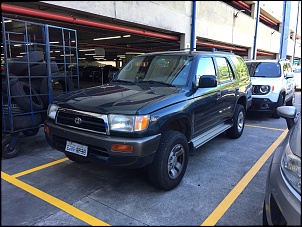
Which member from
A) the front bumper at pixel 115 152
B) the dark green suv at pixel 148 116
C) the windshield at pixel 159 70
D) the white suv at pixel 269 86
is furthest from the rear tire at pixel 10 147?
the white suv at pixel 269 86

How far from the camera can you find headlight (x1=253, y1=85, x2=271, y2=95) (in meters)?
7.43

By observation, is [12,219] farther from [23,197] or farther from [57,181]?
[57,181]

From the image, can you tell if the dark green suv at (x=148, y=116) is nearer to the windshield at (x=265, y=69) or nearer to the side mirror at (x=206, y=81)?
the side mirror at (x=206, y=81)

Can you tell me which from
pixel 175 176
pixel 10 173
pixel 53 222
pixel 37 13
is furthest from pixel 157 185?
pixel 37 13

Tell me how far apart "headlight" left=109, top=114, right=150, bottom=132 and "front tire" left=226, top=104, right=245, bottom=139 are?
3.15m

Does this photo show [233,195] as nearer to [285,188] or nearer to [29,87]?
[285,188]

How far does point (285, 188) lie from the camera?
2.08m

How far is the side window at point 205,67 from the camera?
4183mm

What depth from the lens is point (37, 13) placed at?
18.0 ft

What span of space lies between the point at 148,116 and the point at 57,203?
4.87 feet

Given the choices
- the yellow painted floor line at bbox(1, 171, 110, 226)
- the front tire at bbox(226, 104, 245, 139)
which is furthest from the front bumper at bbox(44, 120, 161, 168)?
the front tire at bbox(226, 104, 245, 139)

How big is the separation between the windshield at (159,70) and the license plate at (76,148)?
1549mm

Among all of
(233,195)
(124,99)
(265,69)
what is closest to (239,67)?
(265,69)

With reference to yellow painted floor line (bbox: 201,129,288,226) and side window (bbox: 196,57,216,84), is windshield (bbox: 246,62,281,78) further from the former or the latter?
side window (bbox: 196,57,216,84)
